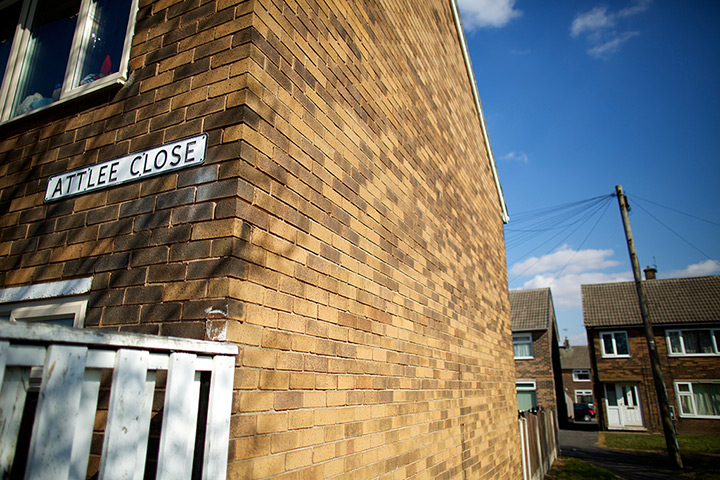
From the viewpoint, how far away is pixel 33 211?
2.80 metres

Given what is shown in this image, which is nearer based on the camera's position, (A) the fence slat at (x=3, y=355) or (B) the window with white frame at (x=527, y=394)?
(A) the fence slat at (x=3, y=355)

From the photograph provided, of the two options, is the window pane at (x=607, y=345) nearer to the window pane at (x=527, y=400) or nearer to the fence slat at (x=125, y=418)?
the window pane at (x=527, y=400)

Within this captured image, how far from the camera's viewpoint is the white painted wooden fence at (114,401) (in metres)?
1.15

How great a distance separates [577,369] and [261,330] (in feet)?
175

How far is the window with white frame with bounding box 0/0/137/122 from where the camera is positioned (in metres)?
3.00

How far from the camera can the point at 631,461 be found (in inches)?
590

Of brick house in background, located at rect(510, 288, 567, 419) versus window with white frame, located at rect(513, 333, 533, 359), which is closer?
brick house in background, located at rect(510, 288, 567, 419)

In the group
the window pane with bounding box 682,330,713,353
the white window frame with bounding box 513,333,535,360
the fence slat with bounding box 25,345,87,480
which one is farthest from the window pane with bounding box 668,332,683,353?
the fence slat with bounding box 25,345,87,480

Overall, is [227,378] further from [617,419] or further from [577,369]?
[577,369]

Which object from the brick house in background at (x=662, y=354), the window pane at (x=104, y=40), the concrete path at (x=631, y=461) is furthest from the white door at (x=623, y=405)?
the window pane at (x=104, y=40)

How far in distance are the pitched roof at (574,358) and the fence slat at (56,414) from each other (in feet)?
174

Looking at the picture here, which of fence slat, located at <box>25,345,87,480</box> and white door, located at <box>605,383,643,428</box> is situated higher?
fence slat, located at <box>25,345,87,480</box>

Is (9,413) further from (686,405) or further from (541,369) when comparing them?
(686,405)

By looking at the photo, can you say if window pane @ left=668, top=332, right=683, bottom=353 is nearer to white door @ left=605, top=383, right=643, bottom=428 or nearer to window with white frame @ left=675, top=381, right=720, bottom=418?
window with white frame @ left=675, top=381, right=720, bottom=418
